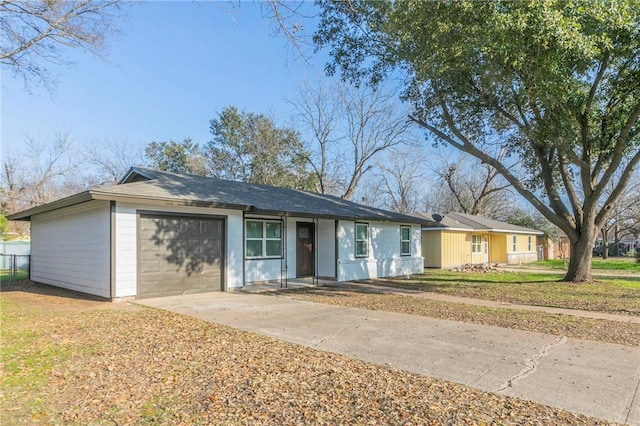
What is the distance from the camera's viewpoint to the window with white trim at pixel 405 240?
1886cm

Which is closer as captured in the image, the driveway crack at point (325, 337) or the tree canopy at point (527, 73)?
the driveway crack at point (325, 337)

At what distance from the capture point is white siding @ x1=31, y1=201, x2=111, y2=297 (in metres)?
10.5

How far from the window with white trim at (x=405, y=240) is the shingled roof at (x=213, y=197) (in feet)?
2.15

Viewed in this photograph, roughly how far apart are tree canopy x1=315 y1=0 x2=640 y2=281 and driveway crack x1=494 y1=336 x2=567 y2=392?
5.74 meters

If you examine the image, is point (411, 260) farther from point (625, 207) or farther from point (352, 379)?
point (625, 207)

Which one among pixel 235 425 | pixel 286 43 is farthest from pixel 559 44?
pixel 235 425

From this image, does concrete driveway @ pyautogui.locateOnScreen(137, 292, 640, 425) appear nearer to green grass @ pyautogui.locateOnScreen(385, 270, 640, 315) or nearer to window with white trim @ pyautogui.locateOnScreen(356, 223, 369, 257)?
green grass @ pyautogui.locateOnScreen(385, 270, 640, 315)

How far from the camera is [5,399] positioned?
4.04 m

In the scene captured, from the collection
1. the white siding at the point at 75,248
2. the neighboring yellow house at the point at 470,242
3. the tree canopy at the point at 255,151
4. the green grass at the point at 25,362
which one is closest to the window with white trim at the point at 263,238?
the white siding at the point at 75,248

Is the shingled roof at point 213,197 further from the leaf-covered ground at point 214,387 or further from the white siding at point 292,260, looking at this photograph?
the leaf-covered ground at point 214,387

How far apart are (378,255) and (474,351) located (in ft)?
38.2

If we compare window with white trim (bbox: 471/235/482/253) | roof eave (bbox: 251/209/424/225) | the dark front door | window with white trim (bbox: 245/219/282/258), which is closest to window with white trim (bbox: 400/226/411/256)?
roof eave (bbox: 251/209/424/225)

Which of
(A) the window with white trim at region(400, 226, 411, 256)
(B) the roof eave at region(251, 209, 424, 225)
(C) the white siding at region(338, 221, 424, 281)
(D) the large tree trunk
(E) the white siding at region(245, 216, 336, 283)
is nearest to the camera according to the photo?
(B) the roof eave at region(251, 209, 424, 225)

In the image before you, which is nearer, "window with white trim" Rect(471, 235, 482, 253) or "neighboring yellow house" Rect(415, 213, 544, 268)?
"neighboring yellow house" Rect(415, 213, 544, 268)
